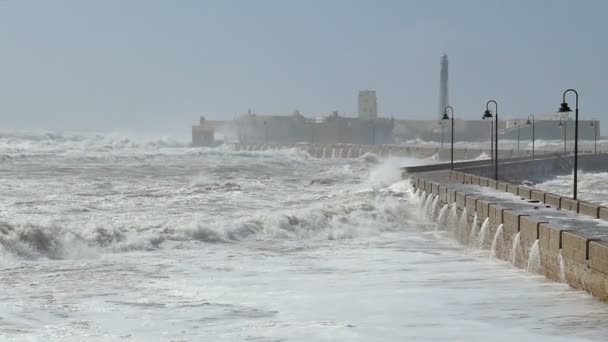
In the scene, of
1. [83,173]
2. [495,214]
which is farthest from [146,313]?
[83,173]

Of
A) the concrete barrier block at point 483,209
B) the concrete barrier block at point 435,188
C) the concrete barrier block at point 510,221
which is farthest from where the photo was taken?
the concrete barrier block at point 435,188

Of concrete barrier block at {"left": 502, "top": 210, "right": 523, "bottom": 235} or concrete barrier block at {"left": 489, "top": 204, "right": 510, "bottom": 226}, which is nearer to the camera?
concrete barrier block at {"left": 502, "top": 210, "right": 523, "bottom": 235}

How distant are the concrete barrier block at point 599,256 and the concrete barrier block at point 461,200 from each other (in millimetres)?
8094

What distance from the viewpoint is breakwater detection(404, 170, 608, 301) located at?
37.7 ft

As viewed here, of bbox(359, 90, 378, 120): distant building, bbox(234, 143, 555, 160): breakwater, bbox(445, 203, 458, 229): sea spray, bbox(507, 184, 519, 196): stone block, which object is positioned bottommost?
bbox(234, 143, 555, 160): breakwater

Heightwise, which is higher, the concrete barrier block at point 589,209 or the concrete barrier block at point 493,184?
the concrete barrier block at point 589,209

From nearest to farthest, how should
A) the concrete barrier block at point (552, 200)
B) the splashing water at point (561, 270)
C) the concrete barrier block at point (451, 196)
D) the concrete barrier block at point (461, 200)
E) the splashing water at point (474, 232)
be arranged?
the splashing water at point (561, 270)
the splashing water at point (474, 232)
the concrete barrier block at point (552, 200)
the concrete barrier block at point (461, 200)
the concrete barrier block at point (451, 196)

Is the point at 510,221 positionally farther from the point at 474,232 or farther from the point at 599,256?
the point at 599,256

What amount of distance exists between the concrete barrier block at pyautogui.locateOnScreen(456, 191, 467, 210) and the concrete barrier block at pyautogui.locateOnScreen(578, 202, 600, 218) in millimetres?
3126

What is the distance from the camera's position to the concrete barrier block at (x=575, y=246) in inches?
454

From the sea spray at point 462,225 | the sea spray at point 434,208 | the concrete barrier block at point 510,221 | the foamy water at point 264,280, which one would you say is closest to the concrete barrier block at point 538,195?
the sea spray at point 462,225

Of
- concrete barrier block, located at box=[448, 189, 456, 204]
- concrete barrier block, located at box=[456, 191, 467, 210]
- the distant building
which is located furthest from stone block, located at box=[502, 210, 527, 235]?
the distant building

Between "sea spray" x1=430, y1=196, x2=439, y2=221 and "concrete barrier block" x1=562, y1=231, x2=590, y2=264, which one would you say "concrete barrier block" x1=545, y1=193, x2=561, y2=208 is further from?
"concrete barrier block" x1=562, y1=231, x2=590, y2=264

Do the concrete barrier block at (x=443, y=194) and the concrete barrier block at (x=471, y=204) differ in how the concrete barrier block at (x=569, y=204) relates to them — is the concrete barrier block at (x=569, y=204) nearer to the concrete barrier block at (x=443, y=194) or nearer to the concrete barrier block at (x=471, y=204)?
the concrete barrier block at (x=471, y=204)
